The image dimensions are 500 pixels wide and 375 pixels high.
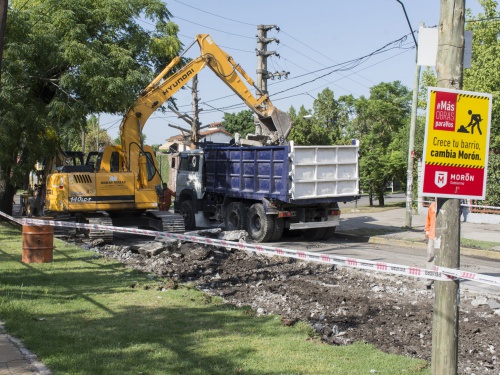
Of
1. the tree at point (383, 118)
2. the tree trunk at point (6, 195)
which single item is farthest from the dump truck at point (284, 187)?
the tree at point (383, 118)

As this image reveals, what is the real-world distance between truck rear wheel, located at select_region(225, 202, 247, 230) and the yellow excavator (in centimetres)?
183

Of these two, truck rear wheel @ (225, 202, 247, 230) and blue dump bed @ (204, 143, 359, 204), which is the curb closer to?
blue dump bed @ (204, 143, 359, 204)

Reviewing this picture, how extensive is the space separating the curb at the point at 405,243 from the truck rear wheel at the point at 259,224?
3.04m

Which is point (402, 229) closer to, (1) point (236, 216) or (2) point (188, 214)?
(1) point (236, 216)

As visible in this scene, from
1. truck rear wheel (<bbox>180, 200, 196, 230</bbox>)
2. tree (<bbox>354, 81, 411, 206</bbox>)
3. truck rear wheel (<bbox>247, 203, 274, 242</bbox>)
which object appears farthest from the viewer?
tree (<bbox>354, 81, 411, 206</bbox>)

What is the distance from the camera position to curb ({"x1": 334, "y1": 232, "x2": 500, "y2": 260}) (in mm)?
14547

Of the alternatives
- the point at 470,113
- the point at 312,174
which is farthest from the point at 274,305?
the point at 312,174

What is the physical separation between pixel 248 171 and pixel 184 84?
333 centimetres

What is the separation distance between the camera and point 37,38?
15.8 metres

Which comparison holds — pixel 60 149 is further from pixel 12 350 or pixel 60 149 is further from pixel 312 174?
pixel 12 350

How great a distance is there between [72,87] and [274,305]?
10.6 m

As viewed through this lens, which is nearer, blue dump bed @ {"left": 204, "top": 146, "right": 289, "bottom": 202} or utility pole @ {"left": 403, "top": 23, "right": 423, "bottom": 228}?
blue dump bed @ {"left": 204, "top": 146, "right": 289, "bottom": 202}

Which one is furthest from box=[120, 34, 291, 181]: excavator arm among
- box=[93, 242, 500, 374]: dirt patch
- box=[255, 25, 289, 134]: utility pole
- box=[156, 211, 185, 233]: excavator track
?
box=[255, 25, 289, 134]: utility pole

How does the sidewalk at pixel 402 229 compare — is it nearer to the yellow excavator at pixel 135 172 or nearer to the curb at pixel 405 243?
the curb at pixel 405 243
